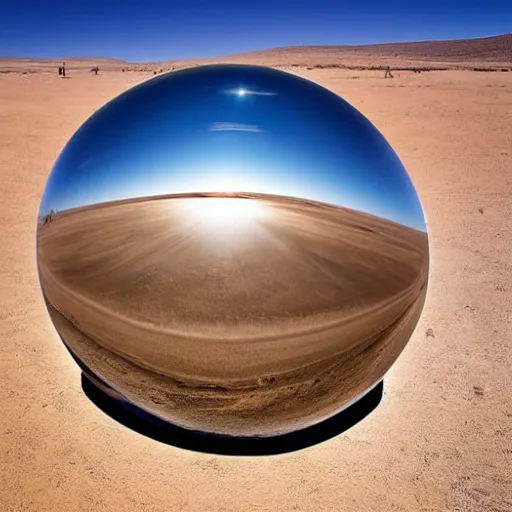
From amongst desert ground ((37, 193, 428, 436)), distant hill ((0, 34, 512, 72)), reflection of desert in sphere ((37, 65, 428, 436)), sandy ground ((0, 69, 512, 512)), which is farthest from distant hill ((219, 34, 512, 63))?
desert ground ((37, 193, 428, 436))

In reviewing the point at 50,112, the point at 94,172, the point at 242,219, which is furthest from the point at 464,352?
the point at 50,112

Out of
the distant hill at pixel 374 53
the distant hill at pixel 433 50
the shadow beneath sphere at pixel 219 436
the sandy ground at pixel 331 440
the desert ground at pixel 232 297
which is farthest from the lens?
the distant hill at pixel 433 50

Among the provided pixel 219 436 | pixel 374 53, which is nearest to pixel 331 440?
pixel 219 436

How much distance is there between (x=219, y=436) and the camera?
3.18 metres

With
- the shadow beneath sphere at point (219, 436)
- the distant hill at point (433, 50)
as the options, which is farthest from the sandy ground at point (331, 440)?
the distant hill at point (433, 50)

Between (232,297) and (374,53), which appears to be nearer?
(232,297)

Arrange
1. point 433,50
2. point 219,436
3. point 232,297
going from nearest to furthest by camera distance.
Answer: point 232,297, point 219,436, point 433,50

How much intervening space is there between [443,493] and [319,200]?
1.77 meters

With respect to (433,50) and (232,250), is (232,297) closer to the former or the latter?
(232,250)

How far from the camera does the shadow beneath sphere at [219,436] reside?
3.13 meters

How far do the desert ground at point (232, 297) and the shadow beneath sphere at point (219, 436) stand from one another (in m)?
0.48

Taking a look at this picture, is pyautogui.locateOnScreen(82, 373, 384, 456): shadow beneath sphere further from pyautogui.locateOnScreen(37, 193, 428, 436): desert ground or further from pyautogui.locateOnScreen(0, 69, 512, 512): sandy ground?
pyautogui.locateOnScreen(37, 193, 428, 436): desert ground

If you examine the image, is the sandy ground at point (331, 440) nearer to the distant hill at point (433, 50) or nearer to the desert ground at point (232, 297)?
the desert ground at point (232, 297)

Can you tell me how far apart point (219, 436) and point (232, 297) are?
1281 mm
